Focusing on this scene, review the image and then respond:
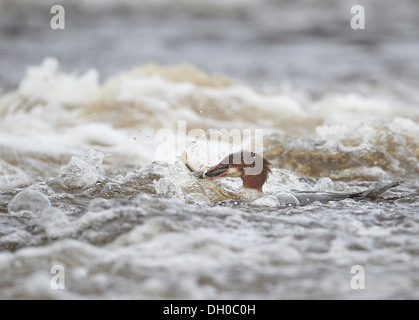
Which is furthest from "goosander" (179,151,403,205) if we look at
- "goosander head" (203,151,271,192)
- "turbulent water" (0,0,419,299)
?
"turbulent water" (0,0,419,299)

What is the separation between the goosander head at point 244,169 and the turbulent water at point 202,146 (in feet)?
0.56

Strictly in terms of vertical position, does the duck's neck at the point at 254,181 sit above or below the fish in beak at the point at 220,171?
below

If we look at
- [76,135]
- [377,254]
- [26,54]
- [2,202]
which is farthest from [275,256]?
[26,54]

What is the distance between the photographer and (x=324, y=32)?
12.6m

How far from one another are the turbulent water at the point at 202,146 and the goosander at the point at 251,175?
13cm

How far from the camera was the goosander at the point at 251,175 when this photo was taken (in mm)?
3965

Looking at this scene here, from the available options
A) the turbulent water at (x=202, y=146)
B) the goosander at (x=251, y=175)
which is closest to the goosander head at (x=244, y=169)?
the goosander at (x=251, y=175)

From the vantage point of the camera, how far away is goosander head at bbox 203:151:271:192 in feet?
13.1

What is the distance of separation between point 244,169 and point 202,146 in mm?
1211

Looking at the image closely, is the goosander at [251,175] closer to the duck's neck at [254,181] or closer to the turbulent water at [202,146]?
the duck's neck at [254,181]

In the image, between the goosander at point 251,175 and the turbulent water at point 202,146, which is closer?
the turbulent water at point 202,146

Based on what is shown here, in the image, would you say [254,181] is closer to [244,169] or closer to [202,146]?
[244,169]

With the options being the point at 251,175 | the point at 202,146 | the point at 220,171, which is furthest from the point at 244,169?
the point at 202,146

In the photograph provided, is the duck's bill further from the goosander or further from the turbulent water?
the turbulent water
